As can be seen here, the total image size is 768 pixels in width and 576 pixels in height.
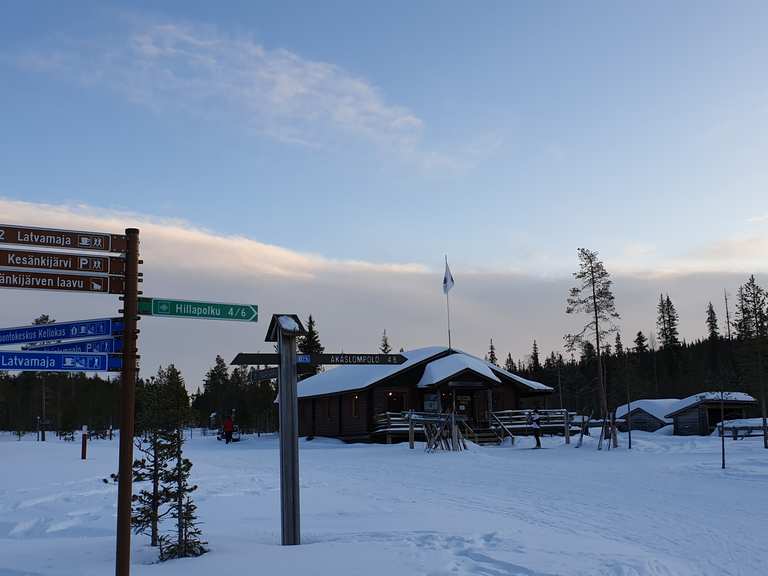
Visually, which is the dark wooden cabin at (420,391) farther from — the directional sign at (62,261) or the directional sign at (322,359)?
the directional sign at (62,261)

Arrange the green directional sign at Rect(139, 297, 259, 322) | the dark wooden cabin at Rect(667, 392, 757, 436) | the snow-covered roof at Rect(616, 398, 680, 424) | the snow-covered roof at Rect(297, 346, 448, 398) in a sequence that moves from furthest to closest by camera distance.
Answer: the snow-covered roof at Rect(616, 398, 680, 424) → the dark wooden cabin at Rect(667, 392, 757, 436) → the snow-covered roof at Rect(297, 346, 448, 398) → the green directional sign at Rect(139, 297, 259, 322)

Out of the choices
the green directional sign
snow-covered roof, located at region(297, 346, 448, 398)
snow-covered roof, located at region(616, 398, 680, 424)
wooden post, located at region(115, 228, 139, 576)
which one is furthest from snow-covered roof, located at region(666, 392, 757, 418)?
wooden post, located at region(115, 228, 139, 576)

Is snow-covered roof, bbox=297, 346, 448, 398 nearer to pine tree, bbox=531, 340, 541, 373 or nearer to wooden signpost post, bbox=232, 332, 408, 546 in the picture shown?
wooden signpost post, bbox=232, 332, 408, 546

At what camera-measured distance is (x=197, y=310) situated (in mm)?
6859

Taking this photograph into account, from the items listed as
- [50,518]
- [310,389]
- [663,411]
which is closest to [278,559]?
[50,518]

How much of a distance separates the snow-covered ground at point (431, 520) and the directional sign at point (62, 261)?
3100 mm

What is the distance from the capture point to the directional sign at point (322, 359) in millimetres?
9523

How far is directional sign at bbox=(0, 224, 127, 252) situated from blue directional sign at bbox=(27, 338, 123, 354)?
0.84 meters

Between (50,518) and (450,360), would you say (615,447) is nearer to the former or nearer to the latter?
(450,360)

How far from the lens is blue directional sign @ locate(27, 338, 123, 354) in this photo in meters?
6.35

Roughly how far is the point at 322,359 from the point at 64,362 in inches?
155

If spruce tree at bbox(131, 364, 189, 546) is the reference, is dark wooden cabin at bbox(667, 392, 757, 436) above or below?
below

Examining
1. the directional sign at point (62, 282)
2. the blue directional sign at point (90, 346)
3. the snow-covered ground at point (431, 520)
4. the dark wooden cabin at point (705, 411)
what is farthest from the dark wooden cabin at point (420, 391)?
the directional sign at point (62, 282)

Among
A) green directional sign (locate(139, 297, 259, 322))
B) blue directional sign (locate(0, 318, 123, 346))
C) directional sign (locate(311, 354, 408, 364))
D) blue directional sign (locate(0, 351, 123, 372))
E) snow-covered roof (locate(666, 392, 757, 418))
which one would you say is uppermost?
green directional sign (locate(139, 297, 259, 322))
